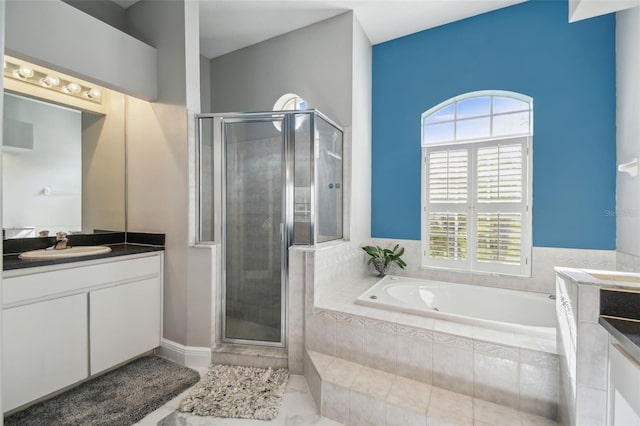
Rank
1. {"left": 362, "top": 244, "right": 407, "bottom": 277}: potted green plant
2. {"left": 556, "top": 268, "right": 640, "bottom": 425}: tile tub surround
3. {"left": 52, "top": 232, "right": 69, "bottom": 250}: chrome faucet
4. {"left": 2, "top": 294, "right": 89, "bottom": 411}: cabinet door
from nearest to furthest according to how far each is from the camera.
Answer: {"left": 556, "top": 268, "right": 640, "bottom": 425}: tile tub surround < {"left": 2, "top": 294, "right": 89, "bottom": 411}: cabinet door < {"left": 52, "top": 232, "right": 69, "bottom": 250}: chrome faucet < {"left": 362, "top": 244, "right": 407, "bottom": 277}: potted green plant

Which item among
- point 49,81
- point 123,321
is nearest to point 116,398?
point 123,321

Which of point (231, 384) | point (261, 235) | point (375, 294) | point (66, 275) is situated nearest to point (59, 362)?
point (66, 275)

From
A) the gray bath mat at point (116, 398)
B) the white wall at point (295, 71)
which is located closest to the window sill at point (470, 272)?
the white wall at point (295, 71)

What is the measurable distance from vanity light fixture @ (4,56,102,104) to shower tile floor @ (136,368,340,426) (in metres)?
2.44

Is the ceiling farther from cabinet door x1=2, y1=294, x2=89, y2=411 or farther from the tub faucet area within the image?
cabinet door x1=2, y1=294, x2=89, y2=411

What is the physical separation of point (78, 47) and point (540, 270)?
156 inches

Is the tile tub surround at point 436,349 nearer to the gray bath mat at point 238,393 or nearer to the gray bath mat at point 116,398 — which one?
the gray bath mat at point 238,393

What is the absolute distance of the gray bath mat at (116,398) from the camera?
66.4 inches

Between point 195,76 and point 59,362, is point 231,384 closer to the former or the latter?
point 59,362

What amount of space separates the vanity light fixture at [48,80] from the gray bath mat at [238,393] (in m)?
2.45

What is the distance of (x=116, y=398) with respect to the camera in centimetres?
187

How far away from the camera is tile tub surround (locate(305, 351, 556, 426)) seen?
150 cm

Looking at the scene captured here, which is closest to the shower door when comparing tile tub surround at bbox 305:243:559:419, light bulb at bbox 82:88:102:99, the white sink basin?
tile tub surround at bbox 305:243:559:419

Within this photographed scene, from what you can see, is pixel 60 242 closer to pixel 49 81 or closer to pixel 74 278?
pixel 74 278
